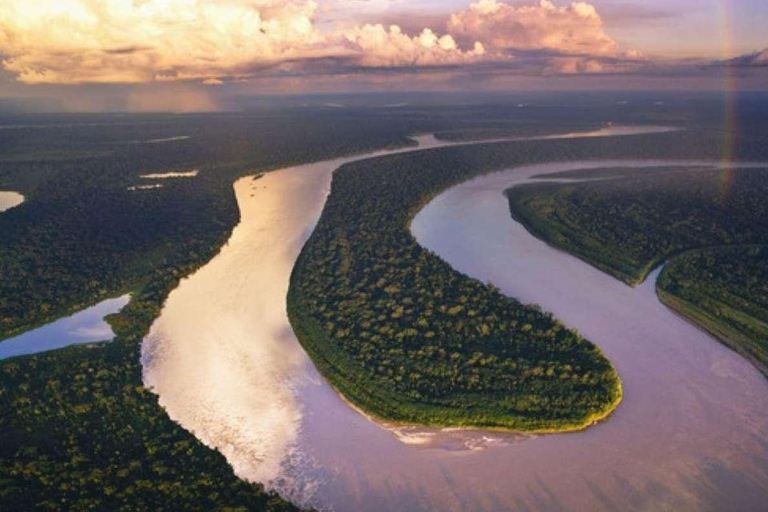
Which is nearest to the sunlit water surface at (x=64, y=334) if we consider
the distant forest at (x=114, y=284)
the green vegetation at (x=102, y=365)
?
the green vegetation at (x=102, y=365)

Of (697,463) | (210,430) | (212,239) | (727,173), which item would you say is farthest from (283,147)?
(697,463)

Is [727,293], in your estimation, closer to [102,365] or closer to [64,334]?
[102,365]

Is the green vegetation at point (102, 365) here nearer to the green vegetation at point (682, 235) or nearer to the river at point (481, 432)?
the river at point (481, 432)

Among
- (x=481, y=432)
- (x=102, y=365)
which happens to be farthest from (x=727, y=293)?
(x=102, y=365)

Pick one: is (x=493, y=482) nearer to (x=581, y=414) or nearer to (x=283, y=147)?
(x=581, y=414)

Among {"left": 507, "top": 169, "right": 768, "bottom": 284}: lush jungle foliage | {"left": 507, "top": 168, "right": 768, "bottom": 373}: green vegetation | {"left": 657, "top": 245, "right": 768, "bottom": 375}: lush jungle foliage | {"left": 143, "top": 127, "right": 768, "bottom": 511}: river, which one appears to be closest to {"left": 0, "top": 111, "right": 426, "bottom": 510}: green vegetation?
{"left": 143, "top": 127, "right": 768, "bottom": 511}: river

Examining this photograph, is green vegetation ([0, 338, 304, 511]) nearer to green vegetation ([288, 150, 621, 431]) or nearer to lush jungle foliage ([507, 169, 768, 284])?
green vegetation ([288, 150, 621, 431])
